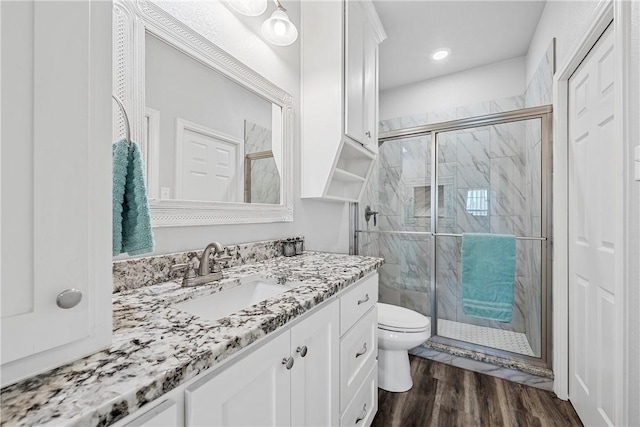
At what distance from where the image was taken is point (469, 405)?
170cm

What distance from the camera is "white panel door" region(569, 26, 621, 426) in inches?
49.8

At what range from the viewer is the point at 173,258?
1043 mm

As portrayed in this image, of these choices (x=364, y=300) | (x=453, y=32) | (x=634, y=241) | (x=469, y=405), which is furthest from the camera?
(x=453, y=32)

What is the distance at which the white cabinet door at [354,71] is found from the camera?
1708 millimetres

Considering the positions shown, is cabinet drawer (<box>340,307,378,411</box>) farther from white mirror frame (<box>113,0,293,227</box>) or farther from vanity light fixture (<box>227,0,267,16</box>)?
vanity light fixture (<box>227,0,267,16</box>)

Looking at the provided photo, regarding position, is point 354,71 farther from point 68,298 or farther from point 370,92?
point 68,298

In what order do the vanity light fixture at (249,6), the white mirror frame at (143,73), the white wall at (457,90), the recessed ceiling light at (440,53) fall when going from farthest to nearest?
the white wall at (457,90), the recessed ceiling light at (440,53), the vanity light fixture at (249,6), the white mirror frame at (143,73)

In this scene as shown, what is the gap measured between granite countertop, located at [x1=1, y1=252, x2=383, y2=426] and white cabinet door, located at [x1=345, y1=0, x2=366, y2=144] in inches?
46.8

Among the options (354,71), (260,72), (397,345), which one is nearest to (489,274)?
(397,345)

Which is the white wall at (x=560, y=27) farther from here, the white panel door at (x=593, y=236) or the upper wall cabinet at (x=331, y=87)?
the upper wall cabinet at (x=331, y=87)

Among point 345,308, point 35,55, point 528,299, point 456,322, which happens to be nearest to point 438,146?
point 528,299

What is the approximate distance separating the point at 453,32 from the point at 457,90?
780 mm

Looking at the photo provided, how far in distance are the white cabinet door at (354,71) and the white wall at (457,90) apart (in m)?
1.57

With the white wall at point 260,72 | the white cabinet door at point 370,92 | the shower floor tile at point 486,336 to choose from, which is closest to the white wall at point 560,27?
the white cabinet door at point 370,92
